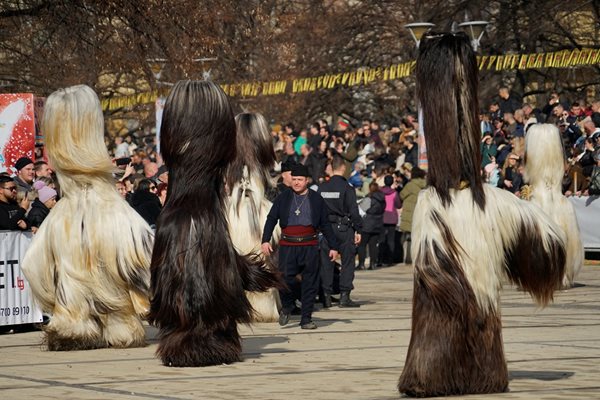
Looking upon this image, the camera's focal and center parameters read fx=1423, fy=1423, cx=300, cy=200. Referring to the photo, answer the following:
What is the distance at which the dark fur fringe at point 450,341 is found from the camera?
31.4ft

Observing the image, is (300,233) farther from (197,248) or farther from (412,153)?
(412,153)

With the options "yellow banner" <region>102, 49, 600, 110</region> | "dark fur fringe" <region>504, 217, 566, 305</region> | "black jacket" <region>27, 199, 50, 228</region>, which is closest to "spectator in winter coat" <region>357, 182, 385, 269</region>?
"yellow banner" <region>102, 49, 600, 110</region>

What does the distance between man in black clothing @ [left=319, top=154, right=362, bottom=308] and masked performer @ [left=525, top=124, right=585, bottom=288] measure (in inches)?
104

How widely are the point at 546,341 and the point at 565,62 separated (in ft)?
61.8

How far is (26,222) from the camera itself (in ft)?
55.4

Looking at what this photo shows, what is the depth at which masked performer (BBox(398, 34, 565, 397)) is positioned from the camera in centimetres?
961

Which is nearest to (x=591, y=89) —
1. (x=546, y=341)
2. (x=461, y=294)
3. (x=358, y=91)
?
(x=358, y=91)

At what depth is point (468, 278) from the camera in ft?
31.9

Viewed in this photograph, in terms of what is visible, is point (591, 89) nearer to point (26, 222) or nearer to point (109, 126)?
point (109, 126)

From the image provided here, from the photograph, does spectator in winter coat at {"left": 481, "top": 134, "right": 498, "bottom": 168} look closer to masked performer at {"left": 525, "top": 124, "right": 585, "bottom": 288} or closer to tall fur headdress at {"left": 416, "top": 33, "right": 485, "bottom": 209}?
masked performer at {"left": 525, "top": 124, "right": 585, "bottom": 288}

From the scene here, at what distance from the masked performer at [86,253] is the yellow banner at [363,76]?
1878 cm

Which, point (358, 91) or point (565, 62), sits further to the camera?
point (358, 91)

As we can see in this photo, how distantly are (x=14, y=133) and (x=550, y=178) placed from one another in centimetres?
760

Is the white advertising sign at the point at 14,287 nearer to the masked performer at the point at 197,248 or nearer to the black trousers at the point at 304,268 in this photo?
the black trousers at the point at 304,268
